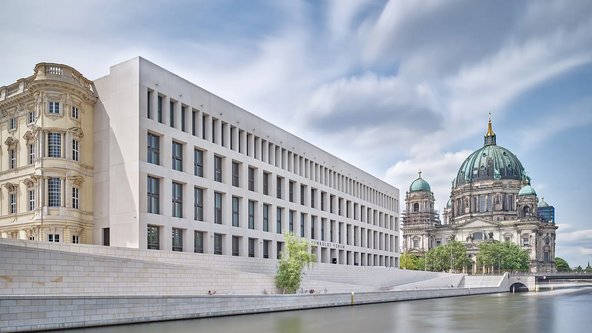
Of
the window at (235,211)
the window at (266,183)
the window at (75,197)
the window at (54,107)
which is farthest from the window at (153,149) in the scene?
the window at (266,183)

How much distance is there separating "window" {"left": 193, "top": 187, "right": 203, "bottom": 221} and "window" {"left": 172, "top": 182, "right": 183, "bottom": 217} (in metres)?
1.71

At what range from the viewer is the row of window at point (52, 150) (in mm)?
43750

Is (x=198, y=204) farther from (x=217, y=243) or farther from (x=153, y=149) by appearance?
(x=153, y=149)

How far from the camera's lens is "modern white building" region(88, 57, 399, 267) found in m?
45.7

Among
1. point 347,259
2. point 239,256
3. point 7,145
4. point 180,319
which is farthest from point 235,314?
point 347,259

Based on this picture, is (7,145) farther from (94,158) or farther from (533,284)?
(533,284)

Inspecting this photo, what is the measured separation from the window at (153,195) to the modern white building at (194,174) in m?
0.08

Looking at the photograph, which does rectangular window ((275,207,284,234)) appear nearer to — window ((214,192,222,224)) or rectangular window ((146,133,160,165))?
window ((214,192,222,224))

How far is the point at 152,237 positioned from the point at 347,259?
42.9m

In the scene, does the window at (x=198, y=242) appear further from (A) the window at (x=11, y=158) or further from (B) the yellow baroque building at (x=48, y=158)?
(A) the window at (x=11, y=158)

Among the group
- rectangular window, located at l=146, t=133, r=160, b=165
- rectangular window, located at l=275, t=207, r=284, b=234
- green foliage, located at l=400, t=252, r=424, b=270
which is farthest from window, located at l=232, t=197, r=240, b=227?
green foliage, located at l=400, t=252, r=424, b=270

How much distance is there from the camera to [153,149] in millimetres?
47844

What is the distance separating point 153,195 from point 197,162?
707 cm

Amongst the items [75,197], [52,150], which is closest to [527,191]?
[75,197]
